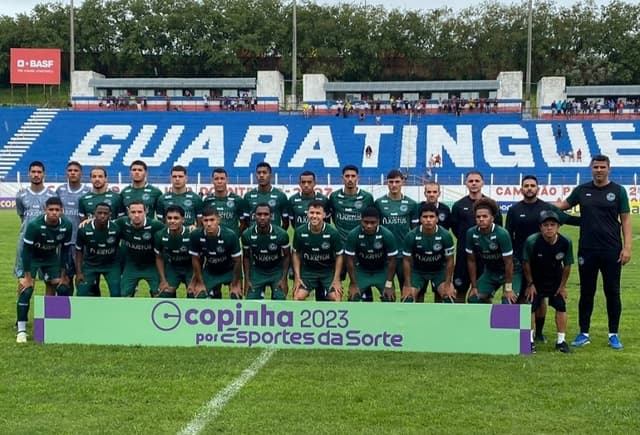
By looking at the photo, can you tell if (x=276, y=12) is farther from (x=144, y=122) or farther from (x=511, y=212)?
(x=511, y=212)

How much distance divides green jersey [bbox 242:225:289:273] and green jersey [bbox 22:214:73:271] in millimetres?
2044

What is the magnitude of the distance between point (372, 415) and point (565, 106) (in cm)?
4036

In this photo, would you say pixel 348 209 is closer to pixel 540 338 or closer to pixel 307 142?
pixel 540 338

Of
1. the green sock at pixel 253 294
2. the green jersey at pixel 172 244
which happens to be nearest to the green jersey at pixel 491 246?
the green sock at pixel 253 294

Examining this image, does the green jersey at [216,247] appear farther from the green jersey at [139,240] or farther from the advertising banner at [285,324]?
the advertising banner at [285,324]

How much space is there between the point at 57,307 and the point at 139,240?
4.05 ft

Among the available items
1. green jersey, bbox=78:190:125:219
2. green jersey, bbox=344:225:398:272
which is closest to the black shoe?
green jersey, bbox=344:225:398:272

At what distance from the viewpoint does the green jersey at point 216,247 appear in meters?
7.84

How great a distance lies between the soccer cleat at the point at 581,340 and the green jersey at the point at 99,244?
5240 millimetres

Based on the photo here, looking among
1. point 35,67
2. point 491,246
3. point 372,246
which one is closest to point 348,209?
point 372,246

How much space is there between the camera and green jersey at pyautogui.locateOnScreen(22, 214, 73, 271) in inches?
305

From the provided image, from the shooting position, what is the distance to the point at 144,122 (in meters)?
42.3

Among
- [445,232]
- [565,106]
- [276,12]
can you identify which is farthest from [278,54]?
[445,232]

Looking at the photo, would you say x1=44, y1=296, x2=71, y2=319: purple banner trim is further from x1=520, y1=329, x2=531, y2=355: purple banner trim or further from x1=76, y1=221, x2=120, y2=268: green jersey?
x1=520, y1=329, x2=531, y2=355: purple banner trim
